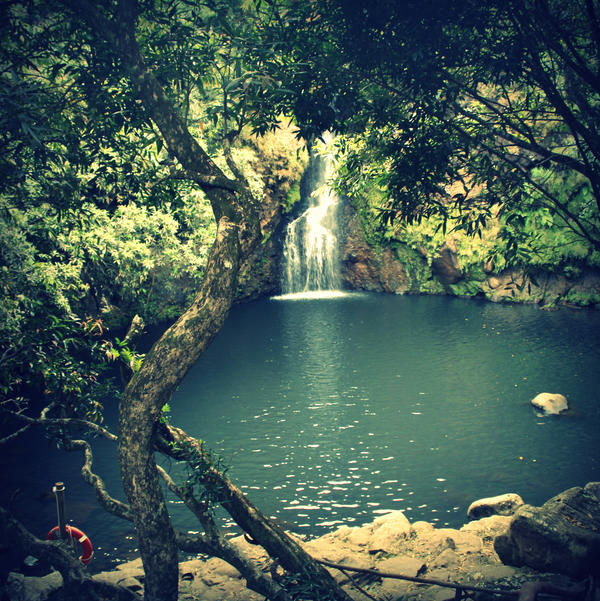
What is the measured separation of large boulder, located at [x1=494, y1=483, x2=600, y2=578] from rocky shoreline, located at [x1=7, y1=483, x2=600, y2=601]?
12cm

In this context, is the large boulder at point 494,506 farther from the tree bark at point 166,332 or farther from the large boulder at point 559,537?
the tree bark at point 166,332

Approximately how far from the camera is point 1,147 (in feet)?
16.8

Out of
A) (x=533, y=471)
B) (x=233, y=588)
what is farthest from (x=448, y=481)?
(x=233, y=588)

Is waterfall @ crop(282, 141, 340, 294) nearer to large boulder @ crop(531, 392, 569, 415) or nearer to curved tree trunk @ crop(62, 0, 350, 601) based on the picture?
large boulder @ crop(531, 392, 569, 415)

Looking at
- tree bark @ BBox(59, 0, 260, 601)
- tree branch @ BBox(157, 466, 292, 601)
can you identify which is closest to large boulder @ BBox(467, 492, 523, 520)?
tree branch @ BBox(157, 466, 292, 601)

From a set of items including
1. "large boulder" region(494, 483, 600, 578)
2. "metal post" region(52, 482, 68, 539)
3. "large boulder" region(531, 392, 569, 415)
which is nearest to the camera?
"large boulder" region(494, 483, 600, 578)

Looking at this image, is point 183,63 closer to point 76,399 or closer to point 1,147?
point 1,147

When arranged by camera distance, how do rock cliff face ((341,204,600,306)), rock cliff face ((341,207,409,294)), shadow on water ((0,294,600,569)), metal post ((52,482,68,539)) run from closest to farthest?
metal post ((52,482,68,539))
shadow on water ((0,294,600,569))
rock cliff face ((341,204,600,306))
rock cliff face ((341,207,409,294))

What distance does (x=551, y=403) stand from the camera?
14.3m

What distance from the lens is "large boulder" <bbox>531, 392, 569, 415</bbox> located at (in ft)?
46.5

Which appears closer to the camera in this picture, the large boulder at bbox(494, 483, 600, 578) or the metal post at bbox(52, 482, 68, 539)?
the large boulder at bbox(494, 483, 600, 578)

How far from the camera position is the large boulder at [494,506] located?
9.51 metres

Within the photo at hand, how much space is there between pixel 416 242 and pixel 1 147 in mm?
31867

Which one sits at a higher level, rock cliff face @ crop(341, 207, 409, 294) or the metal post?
rock cliff face @ crop(341, 207, 409, 294)
